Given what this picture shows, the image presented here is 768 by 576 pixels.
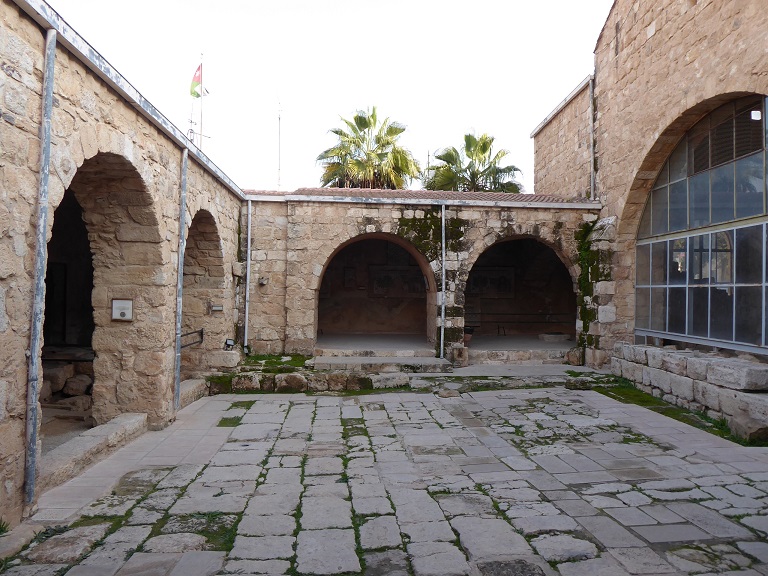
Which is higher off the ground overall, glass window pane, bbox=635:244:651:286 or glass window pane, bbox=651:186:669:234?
glass window pane, bbox=651:186:669:234

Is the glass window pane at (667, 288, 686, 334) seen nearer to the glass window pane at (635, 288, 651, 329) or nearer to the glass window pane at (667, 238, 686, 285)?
the glass window pane at (667, 238, 686, 285)

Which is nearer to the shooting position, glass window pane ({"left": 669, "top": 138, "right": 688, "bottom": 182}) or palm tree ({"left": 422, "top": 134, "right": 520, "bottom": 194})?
glass window pane ({"left": 669, "top": 138, "right": 688, "bottom": 182})

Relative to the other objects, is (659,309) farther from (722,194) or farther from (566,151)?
(566,151)

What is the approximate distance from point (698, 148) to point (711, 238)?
1.35 meters

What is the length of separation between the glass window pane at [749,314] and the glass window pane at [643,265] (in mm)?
2219

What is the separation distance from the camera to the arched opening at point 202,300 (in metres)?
7.86

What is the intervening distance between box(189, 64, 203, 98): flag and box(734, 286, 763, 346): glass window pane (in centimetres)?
1163

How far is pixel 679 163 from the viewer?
8070 millimetres

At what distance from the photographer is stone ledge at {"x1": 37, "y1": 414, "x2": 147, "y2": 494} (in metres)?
3.94

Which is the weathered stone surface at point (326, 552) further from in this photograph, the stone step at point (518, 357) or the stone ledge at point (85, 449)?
the stone step at point (518, 357)

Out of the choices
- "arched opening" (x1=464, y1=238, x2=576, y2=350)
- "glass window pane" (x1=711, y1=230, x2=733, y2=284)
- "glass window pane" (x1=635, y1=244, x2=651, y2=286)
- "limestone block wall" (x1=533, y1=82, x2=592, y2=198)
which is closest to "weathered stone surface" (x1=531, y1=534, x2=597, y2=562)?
"glass window pane" (x1=711, y1=230, x2=733, y2=284)

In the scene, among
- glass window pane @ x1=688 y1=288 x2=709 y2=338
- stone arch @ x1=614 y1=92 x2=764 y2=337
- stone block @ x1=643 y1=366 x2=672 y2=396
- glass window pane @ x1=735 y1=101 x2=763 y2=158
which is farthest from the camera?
stone arch @ x1=614 y1=92 x2=764 y2=337

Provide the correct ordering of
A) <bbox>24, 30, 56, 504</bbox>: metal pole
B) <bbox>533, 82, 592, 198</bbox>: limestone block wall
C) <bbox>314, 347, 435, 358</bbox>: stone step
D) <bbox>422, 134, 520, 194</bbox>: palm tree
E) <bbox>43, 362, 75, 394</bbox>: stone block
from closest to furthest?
<bbox>24, 30, 56, 504</bbox>: metal pole < <bbox>43, 362, 75, 394</bbox>: stone block < <bbox>314, 347, 435, 358</bbox>: stone step < <bbox>533, 82, 592, 198</bbox>: limestone block wall < <bbox>422, 134, 520, 194</bbox>: palm tree

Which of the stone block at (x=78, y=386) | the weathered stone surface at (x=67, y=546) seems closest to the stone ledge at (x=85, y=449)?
the weathered stone surface at (x=67, y=546)
